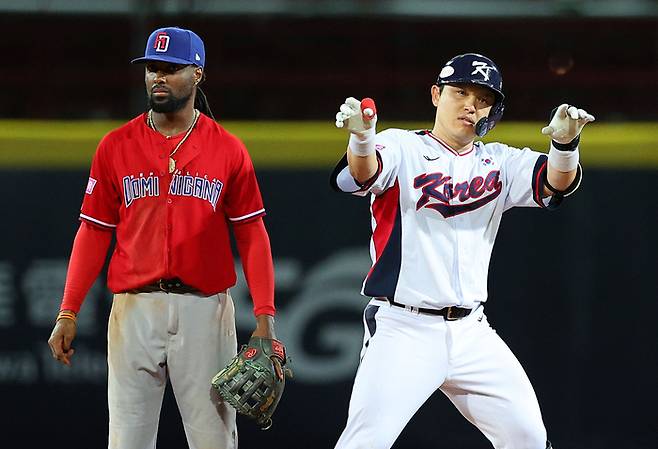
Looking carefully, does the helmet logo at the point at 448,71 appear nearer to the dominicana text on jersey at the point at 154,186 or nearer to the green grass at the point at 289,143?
the dominicana text on jersey at the point at 154,186

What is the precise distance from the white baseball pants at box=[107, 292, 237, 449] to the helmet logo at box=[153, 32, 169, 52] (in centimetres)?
77

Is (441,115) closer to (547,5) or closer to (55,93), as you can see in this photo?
(547,5)

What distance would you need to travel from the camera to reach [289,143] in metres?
4.79

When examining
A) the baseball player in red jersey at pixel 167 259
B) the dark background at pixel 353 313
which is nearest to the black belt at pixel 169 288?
the baseball player in red jersey at pixel 167 259

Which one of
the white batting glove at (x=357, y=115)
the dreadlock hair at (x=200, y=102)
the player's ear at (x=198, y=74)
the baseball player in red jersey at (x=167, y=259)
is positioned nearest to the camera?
the white batting glove at (x=357, y=115)

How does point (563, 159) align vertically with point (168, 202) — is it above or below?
above

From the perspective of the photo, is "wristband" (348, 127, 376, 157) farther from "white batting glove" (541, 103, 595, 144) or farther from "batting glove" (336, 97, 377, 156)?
"white batting glove" (541, 103, 595, 144)

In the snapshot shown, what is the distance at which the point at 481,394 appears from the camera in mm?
3367

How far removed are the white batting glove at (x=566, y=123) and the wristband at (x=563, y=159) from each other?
0.15 ft

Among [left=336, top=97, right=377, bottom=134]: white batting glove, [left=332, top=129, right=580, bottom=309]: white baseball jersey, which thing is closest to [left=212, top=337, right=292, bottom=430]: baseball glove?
[left=332, top=129, right=580, bottom=309]: white baseball jersey

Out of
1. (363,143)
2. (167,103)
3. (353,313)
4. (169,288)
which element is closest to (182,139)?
(167,103)

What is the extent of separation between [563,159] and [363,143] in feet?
2.16

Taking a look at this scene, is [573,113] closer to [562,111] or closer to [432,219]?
[562,111]

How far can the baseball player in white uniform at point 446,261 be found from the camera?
325cm
